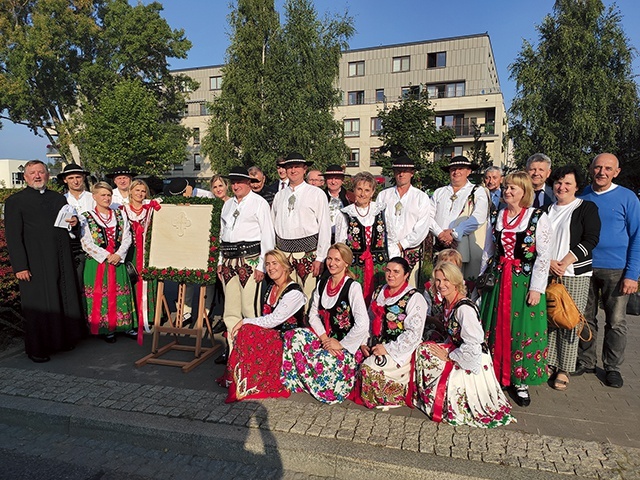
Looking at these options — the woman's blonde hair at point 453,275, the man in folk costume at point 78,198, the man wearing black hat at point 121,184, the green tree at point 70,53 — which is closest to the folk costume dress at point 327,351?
the woman's blonde hair at point 453,275

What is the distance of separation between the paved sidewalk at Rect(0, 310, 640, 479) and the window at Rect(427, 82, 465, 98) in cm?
3677

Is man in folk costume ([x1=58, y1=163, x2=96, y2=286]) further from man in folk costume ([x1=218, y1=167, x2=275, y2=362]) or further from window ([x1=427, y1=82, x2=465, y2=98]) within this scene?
window ([x1=427, y1=82, x2=465, y2=98])

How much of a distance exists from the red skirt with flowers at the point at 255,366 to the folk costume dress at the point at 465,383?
1330 mm

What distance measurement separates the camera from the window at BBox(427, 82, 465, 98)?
37875 millimetres

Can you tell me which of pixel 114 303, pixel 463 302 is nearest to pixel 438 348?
pixel 463 302

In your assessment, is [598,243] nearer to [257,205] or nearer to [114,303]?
[257,205]

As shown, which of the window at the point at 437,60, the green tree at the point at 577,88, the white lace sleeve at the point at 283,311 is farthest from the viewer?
the window at the point at 437,60

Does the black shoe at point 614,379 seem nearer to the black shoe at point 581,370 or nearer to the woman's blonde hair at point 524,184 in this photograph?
the black shoe at point 581,370

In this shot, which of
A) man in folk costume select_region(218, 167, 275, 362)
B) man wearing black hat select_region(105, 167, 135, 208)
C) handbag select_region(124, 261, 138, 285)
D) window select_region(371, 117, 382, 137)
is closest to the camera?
man in folk costume select_region(218, 167, 275, 362)

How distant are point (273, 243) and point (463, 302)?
2094 millimetres

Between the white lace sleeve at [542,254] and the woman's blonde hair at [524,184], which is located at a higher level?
the woman's blonde hair at [524,184]

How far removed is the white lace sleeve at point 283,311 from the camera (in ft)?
13.9

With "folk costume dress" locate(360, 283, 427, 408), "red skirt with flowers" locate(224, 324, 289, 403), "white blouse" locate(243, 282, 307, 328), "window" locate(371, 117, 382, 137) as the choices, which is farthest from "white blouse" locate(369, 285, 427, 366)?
"window" locate(371, 117, 382, 137)

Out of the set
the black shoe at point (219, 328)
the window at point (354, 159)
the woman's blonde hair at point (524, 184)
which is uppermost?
the window at point (354, 159)
